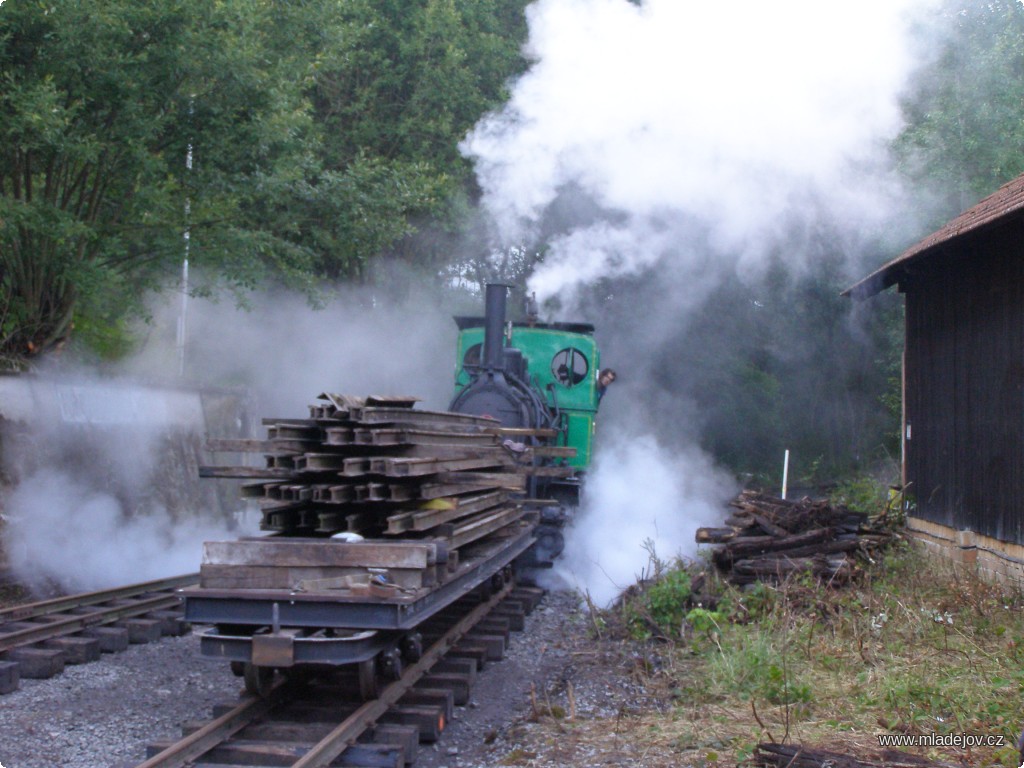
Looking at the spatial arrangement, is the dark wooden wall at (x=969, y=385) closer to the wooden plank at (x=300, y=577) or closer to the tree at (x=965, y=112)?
the tree at (x=965, y=112)

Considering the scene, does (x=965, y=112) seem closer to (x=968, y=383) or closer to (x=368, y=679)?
(x=968, y=383)

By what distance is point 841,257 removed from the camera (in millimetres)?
19453

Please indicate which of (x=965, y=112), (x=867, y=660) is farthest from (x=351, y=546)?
A: (x=965, y=112)

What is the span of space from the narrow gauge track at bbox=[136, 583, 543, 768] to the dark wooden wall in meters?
5.43

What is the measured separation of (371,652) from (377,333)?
14143 millimetres

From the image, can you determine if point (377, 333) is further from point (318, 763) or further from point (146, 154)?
point (318, 763)

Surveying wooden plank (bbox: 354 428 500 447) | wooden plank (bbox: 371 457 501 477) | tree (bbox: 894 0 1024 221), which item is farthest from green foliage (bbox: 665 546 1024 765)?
tree (bbox: 894 0 1024 221)

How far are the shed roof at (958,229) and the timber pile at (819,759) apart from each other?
4819 mm

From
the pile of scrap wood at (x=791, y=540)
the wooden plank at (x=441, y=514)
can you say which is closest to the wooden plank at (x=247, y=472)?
the wooden plank at (x=441, y=514)

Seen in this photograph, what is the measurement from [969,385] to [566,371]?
4.67 m

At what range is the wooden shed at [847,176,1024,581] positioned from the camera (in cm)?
886

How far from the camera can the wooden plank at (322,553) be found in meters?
5.42

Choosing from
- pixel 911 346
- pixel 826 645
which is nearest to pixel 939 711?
pixel 826 645

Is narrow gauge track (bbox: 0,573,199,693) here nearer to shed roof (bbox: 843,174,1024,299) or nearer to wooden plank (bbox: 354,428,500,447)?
wooden plank (bbox: 354,428,500,447)
